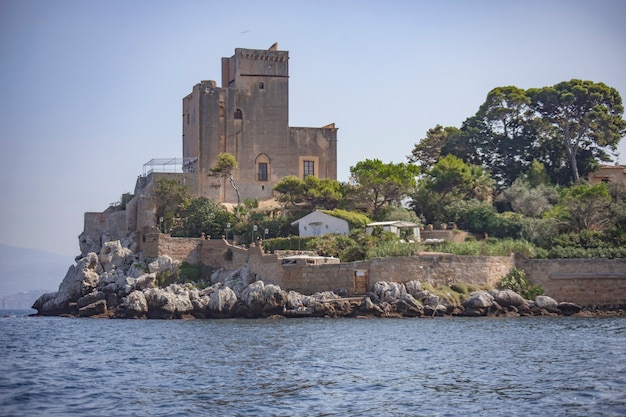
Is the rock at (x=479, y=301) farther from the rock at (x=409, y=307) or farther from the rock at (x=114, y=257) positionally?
the rock at (x=114, y=257)

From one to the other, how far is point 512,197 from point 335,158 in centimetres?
1139

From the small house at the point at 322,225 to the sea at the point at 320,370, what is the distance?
13150 mm

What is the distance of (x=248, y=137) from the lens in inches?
2336

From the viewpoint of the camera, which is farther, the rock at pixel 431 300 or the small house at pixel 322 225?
the small house at pixel 322 225

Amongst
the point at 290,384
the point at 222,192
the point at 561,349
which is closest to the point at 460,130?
the point at 222,192

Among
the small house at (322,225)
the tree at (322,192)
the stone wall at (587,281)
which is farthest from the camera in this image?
the tree at (322,192)

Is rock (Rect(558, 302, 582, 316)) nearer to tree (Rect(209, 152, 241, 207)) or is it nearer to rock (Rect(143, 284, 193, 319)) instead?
rock (Rect(143, 284, 193, 319))

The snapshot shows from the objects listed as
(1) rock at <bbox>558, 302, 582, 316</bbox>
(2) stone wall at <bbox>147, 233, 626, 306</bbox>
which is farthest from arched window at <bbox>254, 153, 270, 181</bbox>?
(1) rock at <bbox>558, 302, 582, 316</bbox>

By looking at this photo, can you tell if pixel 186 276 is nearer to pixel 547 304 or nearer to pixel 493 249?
pixel 493 249

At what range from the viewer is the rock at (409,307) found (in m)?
42.9

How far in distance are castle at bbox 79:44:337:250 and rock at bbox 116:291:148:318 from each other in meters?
12.0

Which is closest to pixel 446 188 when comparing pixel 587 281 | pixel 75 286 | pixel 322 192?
pixel 322 192

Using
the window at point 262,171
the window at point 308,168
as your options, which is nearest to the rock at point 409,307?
the window at point 262,171

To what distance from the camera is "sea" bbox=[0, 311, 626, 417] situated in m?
20.4
